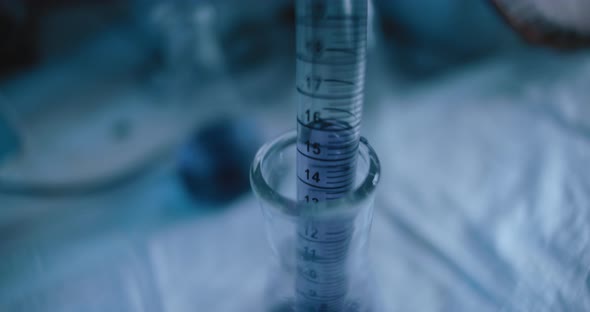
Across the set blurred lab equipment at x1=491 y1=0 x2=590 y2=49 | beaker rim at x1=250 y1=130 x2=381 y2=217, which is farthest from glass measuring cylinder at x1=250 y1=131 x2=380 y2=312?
blurred lab equipment at x1=491 y1=0 x2=590 y2=49

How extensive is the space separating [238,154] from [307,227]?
15 centimetres

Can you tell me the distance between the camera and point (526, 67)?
0.47 metres

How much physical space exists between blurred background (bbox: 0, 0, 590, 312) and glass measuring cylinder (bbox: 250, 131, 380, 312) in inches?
1.4

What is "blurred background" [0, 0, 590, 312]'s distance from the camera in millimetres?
278

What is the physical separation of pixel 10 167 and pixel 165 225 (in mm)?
178

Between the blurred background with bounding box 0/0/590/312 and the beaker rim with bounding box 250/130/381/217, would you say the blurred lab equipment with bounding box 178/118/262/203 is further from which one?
the beaker rim with bounding box 250/130/381/217

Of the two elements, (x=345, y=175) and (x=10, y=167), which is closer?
(x=345, y=175)

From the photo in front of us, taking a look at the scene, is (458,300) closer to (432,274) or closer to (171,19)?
(432,274)

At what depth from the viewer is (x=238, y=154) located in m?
0.33

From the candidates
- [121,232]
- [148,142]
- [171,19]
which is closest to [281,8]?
[171,19]

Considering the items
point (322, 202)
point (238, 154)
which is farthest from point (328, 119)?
point (238, 154)

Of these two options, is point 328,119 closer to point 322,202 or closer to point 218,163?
point 322,202

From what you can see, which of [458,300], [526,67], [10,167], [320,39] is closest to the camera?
[320,39]

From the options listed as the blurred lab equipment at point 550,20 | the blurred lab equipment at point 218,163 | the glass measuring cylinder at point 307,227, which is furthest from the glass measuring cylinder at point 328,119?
the blurred lab equipment at point 550,20
